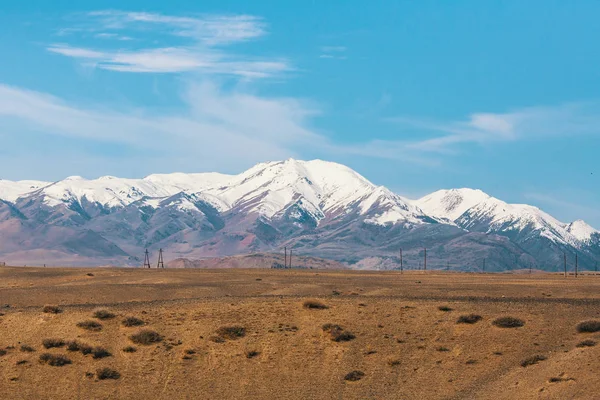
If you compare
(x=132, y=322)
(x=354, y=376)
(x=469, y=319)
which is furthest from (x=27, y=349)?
(x=469, y=319)

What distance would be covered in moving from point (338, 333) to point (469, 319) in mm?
8858

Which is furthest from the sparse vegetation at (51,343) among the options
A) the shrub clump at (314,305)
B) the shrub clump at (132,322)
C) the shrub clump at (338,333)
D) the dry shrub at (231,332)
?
the shrub clump at (314,305)

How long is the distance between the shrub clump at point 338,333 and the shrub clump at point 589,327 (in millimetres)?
13909

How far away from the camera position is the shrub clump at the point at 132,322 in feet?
200

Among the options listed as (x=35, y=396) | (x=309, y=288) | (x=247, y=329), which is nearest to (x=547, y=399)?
(x=247, y=329)

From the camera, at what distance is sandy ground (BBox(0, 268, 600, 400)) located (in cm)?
4919

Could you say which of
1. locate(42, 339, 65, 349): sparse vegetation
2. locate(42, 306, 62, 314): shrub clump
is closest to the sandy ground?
locate(42, 339, 65, 349): sparse vegetation

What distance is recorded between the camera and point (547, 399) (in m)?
44.1

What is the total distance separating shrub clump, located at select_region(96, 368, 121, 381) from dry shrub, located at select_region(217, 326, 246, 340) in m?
7.81

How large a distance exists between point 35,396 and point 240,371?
454 inches

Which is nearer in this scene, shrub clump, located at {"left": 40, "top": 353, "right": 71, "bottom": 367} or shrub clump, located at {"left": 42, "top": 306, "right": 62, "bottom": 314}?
shrub clump, located at {"left": 40, "top": 353, "right": 71, "bottom": 367}

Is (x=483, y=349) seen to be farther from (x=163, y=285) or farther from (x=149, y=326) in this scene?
(x=163, y=285)

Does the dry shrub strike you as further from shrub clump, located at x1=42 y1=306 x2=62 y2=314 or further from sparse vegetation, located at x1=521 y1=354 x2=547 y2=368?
sparse vegetation, located at x1=521 y1=354 x2=547 y2=368

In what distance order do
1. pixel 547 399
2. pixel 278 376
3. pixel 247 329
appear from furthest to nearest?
pixel 247 329 → pixel 278 376 → pixel 547 399
